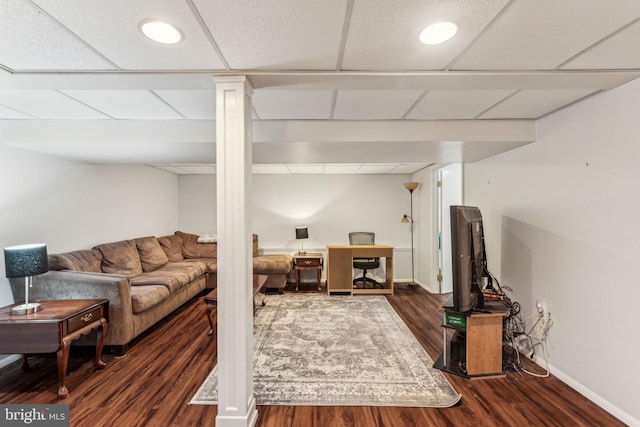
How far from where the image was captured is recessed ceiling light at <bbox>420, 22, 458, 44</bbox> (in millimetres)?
1188

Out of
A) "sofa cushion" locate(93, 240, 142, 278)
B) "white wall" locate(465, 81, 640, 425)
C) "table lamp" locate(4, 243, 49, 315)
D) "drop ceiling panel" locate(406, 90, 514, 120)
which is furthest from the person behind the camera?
"sofa cushion" locate(93, 240, 142, 278)

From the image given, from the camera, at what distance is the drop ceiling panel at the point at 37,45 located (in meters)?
1.11

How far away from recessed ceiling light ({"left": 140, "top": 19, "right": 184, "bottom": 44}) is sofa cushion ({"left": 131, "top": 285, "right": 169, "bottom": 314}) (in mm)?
2560

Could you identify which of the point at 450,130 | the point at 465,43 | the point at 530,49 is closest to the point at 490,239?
the point at 450,130

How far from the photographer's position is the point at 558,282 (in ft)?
7.32

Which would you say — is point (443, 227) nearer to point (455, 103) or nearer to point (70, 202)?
point (455, 103)

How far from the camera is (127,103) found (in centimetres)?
212

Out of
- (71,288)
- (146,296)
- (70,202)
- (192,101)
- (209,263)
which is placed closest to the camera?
(192,101)

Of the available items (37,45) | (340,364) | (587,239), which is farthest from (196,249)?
(587,239)

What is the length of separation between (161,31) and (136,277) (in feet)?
11.1

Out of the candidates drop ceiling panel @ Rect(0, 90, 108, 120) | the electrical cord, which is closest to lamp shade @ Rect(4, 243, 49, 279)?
drop ceiling panel @ Rect(0, 90, 108, 120)

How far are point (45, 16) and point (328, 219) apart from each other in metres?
4.70

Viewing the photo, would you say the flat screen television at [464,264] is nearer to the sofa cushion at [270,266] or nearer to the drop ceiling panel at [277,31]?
the drop ceiling panel at [277,31]

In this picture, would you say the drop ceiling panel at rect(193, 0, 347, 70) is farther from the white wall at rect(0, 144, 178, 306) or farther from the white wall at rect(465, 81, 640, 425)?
the white wall at rect(0, 144, 178, 306)
